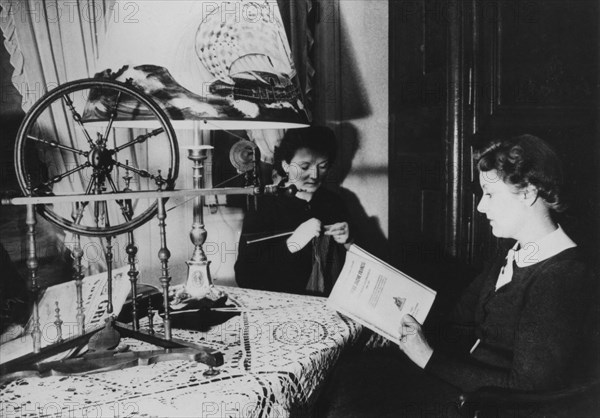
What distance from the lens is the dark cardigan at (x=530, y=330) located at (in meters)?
1.19

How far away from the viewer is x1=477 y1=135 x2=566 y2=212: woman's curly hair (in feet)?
4.83

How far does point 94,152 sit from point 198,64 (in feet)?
0.97

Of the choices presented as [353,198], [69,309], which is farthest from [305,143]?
[69,309]

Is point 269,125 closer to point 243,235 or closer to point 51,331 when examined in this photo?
point 51,331

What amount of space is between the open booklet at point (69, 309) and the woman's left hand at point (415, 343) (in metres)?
0.71

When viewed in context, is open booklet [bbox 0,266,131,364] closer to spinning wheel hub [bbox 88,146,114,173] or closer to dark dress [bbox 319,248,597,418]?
spinning wheel hub [bbox 88,146,114,173]

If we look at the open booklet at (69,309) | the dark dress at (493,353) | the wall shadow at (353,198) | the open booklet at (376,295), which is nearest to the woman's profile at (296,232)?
the wall shadow at (353,198)

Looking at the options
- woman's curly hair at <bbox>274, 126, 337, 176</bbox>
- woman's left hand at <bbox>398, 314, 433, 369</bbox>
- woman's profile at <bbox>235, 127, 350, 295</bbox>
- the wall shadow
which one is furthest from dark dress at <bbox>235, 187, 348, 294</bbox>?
woman's left hand at <bbox>398, 314, 433, 369</bbox>

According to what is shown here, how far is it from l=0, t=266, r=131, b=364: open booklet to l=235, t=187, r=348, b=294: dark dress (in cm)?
99

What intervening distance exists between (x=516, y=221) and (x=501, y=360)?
1.24ft

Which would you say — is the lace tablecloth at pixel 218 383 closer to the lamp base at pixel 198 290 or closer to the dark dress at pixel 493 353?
the lamp base at pixel 198 290

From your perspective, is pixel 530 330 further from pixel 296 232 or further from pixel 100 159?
pixel 296 232

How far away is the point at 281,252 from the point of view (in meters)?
2.29

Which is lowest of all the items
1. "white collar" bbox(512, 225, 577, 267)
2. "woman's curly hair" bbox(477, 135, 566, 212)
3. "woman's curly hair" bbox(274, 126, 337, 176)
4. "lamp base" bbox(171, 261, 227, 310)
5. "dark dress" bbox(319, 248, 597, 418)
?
"dark dress" bbox(319, 248, 597, 418)
